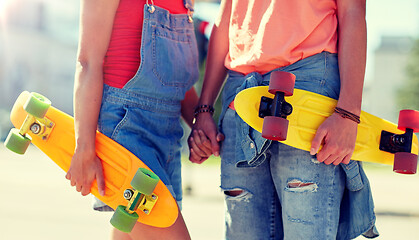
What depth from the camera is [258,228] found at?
6.44ft

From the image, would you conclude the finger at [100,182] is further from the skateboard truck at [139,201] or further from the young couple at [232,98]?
the skateboard truck at [139,201]

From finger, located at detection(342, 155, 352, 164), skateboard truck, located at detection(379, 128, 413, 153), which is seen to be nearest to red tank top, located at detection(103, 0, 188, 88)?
finger, located at detection(342, 155, 352, 164)

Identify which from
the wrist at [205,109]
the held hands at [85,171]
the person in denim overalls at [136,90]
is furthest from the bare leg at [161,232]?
the wrist at [205,109]

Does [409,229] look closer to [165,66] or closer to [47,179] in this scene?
[165,66]

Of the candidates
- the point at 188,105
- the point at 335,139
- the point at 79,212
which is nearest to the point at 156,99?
the point at 188,105

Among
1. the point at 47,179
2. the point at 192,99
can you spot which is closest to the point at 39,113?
the point at 192,99

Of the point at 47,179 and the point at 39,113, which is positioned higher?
the point at 39,113

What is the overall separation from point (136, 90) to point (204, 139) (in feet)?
1.21

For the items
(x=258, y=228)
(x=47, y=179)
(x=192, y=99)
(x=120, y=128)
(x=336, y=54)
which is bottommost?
(x=47, y=179)

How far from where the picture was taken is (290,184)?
1730mm

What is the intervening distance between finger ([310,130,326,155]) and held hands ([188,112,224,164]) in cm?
50

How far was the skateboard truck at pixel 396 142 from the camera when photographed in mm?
1728

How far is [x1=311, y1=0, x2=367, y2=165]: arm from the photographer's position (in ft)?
5.37

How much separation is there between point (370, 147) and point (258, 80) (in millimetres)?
503
